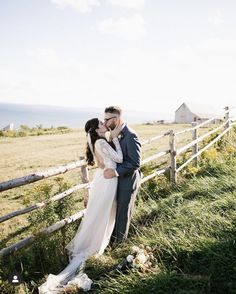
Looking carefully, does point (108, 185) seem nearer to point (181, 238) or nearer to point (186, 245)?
point (181, 238)

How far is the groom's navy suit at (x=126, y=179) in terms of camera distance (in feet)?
16.6

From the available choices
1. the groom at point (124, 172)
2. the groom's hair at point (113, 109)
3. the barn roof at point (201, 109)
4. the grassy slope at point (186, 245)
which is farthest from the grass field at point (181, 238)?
the barn roof at point (201, 109)

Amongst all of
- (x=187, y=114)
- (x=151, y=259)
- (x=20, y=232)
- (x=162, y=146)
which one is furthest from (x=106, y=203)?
(x=187, y=114)

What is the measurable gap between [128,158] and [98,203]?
0.74 metres

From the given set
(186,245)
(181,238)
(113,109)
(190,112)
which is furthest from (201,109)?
(186,245)

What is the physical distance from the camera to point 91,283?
14.1 ft

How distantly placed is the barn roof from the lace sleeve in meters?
57.0

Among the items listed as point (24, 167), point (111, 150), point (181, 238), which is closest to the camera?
point (181, 238)

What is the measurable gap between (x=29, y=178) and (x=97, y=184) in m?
0.97

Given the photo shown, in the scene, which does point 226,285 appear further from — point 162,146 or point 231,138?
point 162,146

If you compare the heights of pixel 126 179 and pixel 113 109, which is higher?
pixel 113 109

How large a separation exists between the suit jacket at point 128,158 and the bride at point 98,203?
0.24 feet

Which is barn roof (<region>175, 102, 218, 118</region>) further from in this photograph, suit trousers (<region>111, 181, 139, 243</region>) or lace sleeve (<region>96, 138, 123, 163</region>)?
lace sleeve (<region>96, 138, 123, 163</region>)

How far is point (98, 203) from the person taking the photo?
5.20m
